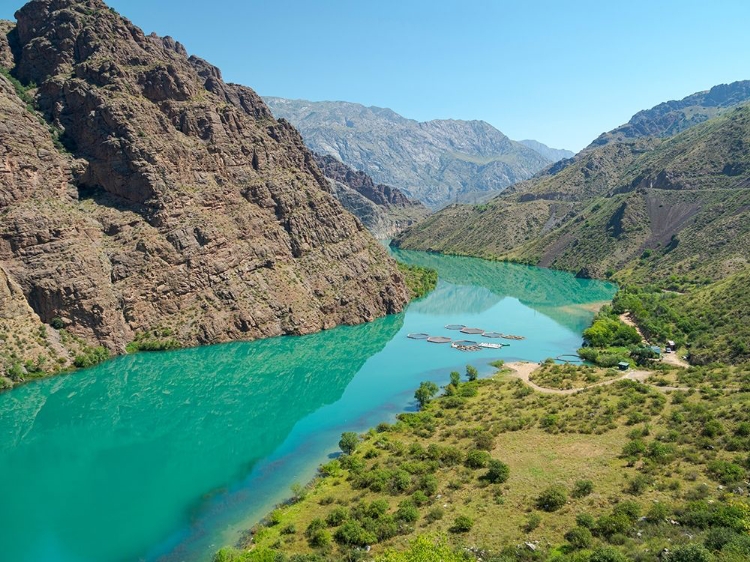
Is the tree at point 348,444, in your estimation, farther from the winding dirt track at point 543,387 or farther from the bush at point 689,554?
the bush at point 689,554

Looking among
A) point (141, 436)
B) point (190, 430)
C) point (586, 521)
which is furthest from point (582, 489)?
point (141, 436)

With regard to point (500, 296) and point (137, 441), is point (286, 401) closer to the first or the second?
point (137, 441)

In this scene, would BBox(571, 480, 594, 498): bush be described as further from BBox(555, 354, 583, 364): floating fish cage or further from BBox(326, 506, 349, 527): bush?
BBox(555, 354, 583, 364): floating fish cage

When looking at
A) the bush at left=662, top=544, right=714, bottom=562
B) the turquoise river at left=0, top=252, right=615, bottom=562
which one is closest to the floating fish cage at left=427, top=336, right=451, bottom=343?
the turquoise river at left=0, top=252, right=615, bottom=562

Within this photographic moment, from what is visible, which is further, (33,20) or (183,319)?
(33,20)

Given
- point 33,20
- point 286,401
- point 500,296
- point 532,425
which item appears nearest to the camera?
point 532,425

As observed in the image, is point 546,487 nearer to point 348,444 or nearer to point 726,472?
point 726,472

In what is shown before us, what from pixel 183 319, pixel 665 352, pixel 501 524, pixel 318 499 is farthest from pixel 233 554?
pixel 665 352
